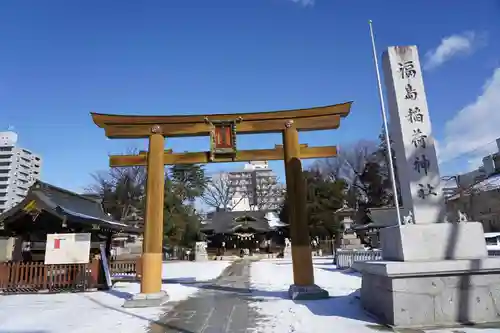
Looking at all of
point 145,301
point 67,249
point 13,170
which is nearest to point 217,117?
point 145,301

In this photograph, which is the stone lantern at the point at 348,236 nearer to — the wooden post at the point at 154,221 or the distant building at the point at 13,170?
the wooden post at the point at 154,221

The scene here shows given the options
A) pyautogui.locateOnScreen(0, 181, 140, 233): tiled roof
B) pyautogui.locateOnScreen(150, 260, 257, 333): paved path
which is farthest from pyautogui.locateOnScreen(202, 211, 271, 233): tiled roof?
pyautogui.locateOnScreen(150, 260, 257, 333): paved path

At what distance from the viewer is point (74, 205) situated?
16141mm

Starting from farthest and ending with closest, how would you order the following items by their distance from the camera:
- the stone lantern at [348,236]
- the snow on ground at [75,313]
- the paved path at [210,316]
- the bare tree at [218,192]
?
the bare tree at [218,192]
the stone lantern at [348,236]
the snow on ground at [75,313]
the paved path at [210,316]

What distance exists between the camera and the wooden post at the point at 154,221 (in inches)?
380

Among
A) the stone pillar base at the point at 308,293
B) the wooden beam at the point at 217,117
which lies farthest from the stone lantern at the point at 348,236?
the wooden beam at the point at 217,117

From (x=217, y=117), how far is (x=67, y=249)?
8067 millimetres

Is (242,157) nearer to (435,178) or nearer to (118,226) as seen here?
(435,178)

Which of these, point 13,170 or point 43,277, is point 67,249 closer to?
point 43,277

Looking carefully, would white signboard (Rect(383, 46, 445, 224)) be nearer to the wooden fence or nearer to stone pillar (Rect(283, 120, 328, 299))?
stone pillar (Rect(283, 120, 328, 299))

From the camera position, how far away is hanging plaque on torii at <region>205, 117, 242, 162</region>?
10.7 metres

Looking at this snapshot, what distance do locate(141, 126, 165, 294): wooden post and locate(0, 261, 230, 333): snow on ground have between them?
1007 mm

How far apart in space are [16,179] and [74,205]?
80.6 meters

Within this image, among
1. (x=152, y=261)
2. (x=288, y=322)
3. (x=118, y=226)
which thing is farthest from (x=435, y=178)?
(x=118, y=226)
